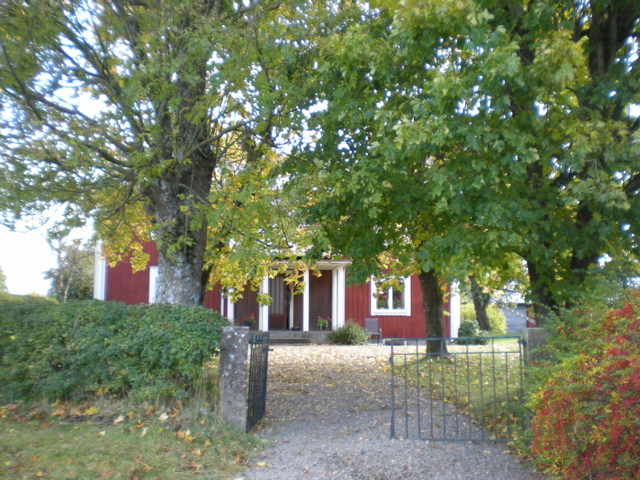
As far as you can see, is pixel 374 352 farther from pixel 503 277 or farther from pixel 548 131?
pixel 548 131

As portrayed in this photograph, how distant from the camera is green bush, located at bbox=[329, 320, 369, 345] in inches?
734

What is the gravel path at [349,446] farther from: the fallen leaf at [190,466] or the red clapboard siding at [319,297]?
the red clapboard siding at [319,297]

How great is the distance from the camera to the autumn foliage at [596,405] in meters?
3.87

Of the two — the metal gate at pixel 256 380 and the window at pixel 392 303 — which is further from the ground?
the window at pixel 392 303

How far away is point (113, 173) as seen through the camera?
27.3 feet

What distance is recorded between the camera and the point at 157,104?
8.35 m

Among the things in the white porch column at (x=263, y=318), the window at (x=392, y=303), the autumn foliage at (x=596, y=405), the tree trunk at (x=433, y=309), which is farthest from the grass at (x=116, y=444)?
the window at (x=392, y=303)

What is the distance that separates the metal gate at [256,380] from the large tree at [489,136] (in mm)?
1693

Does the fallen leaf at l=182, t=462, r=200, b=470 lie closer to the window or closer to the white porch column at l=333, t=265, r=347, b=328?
the white porch column at l=333, t=265, r=347, b=328

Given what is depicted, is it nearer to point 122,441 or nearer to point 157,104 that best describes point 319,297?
point 157,104

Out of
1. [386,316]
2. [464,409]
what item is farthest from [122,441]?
[386,316]

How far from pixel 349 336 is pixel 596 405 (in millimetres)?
14661

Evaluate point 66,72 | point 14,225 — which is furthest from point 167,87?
point 14,225

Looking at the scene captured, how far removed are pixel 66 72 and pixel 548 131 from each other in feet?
22.6
